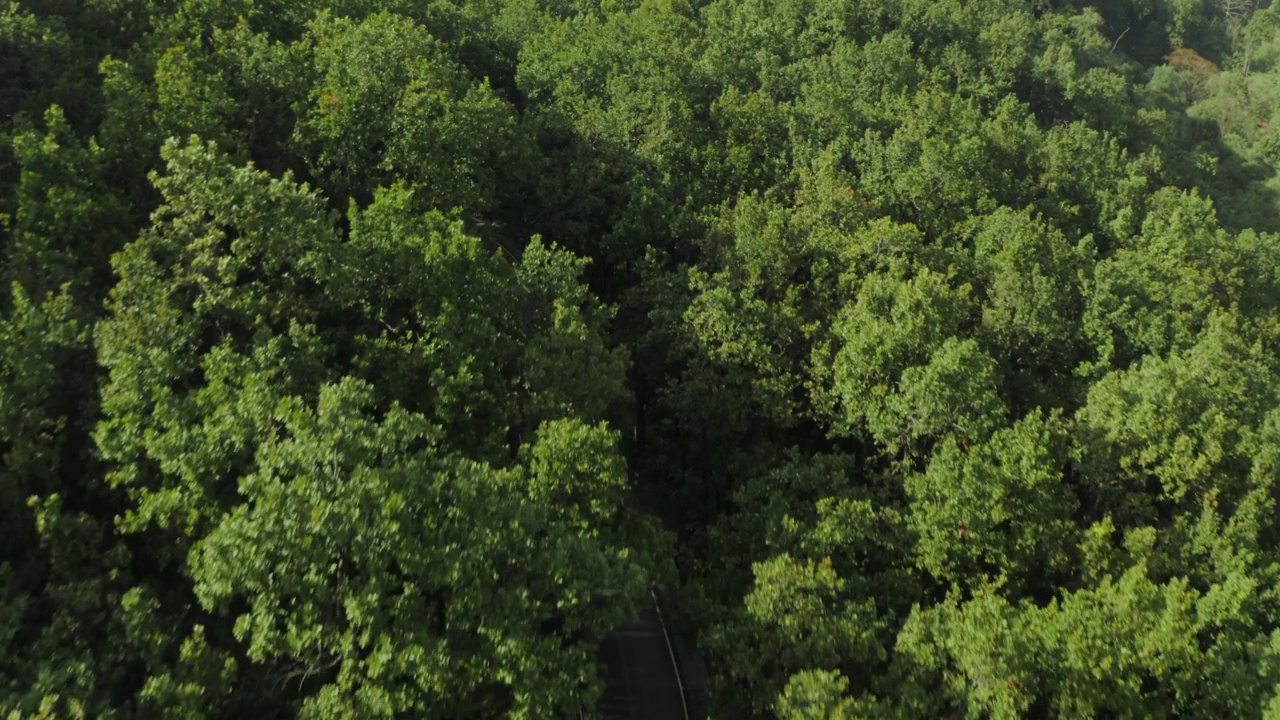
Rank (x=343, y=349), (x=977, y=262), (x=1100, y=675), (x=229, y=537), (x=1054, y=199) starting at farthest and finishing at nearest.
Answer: (x=1054, y=199) < (x=977, y=262) < (x=343, y=349) < (x=1100, y=675) < (x=229, y=537)

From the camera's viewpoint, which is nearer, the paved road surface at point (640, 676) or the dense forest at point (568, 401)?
the dense forest at point (568, 401)

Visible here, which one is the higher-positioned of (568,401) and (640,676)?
(568,401)

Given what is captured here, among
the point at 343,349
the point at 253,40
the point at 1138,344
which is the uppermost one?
the point at 1138,344

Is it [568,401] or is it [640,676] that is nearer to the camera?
[568,401]

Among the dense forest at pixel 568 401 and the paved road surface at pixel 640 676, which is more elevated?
the dense forest at pixel 568 401

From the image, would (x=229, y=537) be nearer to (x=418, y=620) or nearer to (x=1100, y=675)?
(x=418, y=620)

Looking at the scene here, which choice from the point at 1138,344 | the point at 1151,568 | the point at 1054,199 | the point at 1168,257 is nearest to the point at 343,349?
the point at 1151,568

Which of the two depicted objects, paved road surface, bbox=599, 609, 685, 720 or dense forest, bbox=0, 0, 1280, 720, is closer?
dense forest, bbox=0, 0, 1280, 720

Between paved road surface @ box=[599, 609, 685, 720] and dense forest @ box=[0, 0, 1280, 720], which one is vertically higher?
dense forest @ box=[0, 0, 1280, 720]
